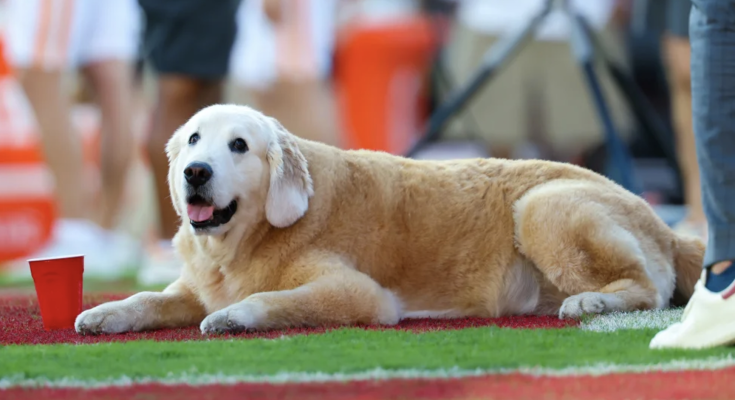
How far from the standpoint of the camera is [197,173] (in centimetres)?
404

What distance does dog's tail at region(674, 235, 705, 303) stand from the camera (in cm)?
474

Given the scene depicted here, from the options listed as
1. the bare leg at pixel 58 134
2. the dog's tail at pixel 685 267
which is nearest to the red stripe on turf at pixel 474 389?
the dog's tail at pixel 685 267

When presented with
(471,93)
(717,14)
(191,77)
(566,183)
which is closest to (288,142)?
(566,183)

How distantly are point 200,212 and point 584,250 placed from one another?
159 cm

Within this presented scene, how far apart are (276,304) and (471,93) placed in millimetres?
4110

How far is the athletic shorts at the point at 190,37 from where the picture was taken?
7.01 metres

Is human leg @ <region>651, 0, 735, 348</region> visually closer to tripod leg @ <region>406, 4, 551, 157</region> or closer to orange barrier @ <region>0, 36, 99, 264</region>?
tripod leg @ <region>406, 4, 551, 157</region>

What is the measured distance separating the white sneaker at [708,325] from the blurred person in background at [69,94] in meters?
5.23

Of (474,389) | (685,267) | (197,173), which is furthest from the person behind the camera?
(685,267)

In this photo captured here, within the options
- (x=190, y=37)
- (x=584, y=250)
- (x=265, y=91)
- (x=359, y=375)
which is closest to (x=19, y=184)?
(x=265, y=91)

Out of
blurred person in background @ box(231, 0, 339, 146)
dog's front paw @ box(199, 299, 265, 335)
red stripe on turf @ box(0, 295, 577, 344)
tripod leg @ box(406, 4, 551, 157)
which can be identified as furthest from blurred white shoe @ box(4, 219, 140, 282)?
dog's front paw @ box(199, 299, 265, 335)

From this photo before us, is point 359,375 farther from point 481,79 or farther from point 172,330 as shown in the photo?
point 481,79

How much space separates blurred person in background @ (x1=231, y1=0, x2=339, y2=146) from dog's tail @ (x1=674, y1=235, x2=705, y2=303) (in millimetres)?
4078

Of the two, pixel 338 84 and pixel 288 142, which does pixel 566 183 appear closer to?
pixel 288 142
